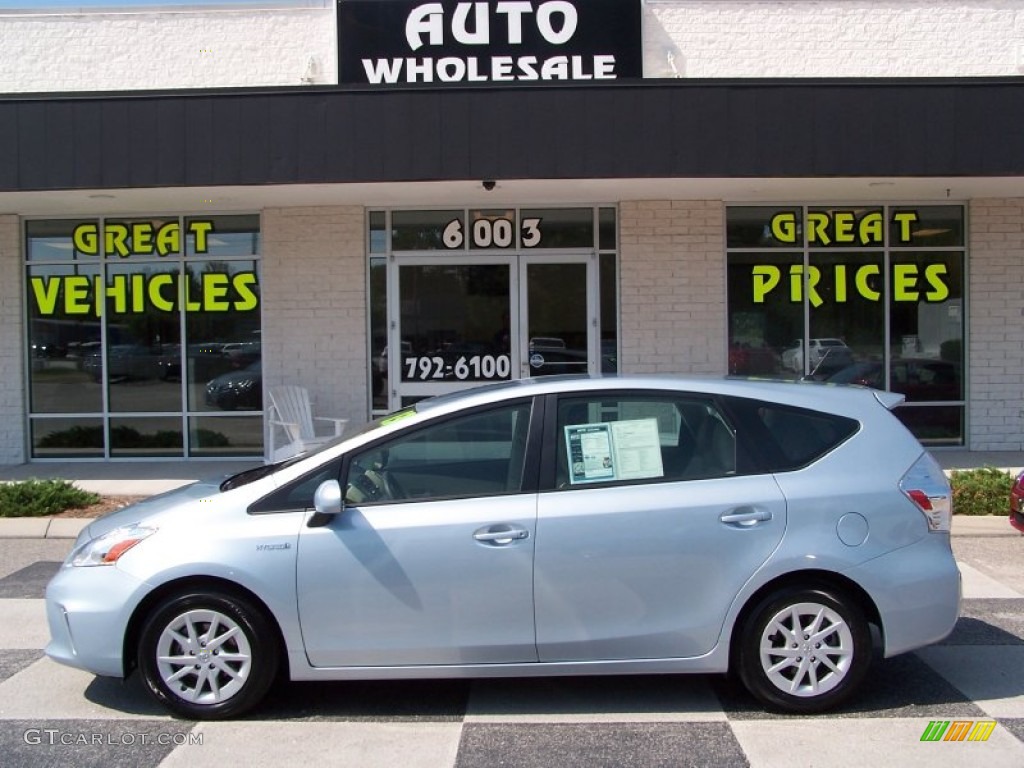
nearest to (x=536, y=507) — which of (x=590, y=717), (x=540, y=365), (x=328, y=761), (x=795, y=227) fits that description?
(x=590, y=717)

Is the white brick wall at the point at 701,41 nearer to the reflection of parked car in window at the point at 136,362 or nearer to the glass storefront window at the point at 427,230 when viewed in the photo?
the glass storefront window at the point at 427,230

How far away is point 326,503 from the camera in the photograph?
438 cm

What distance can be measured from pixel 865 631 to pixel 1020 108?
296 inches

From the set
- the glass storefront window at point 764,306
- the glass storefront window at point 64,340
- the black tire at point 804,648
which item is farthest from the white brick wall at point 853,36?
the black tire at point 804,648

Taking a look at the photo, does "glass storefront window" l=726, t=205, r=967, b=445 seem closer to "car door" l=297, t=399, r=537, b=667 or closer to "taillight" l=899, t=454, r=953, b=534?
"taillight" l=899, t=454, r=953, b=534

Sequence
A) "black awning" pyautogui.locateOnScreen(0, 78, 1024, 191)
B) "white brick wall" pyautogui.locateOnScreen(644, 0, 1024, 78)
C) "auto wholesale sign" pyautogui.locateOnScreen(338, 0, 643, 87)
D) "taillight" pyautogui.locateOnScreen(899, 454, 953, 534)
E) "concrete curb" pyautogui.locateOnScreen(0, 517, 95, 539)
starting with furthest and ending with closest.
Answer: "white brick wall" pyautogui.locateOnScreen(644, 0, 1024, 78)
"auto wholesale sign" pyautogui.locateOnScreen(338, 0, 643, 87)
"black awning" pyautogui.locateOnScreen(0, 78, 1024, 191)
"concrete curb" pyautogui.locateOnScreen(0, 517, 95, 539)
"taillight" pyautogui.locateOnScreen(899, 454, 953, 534)

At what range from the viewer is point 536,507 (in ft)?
14.8

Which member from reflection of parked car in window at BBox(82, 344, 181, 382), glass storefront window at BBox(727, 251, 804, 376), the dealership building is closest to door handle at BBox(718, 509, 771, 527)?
the dealership building

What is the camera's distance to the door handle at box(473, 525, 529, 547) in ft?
14.6

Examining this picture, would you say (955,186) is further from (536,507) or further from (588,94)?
(536,507)

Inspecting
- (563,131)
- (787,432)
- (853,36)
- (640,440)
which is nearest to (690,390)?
(640,440)

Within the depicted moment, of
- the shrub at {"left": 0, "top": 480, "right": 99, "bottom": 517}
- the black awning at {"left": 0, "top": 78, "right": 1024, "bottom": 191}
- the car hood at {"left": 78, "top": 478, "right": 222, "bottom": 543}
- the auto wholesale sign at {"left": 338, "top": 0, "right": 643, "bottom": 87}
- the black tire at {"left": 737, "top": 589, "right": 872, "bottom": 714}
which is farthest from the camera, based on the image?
the auto wholesale sign at {"left": 338, "top": 0, "right": 643, "bottom": 87}

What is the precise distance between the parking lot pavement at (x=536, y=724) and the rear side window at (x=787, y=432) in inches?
47.8

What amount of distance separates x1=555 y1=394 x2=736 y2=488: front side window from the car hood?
1765mm
